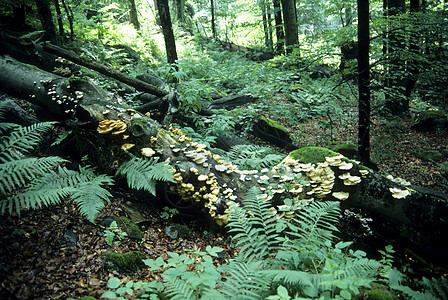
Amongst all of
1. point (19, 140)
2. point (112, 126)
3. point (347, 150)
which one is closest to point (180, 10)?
point (347, 150)

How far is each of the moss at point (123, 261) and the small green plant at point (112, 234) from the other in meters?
0.26

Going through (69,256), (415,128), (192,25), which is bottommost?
(415,128)

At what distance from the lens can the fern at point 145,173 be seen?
3.07 metres

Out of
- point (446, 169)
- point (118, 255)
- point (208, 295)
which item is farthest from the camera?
point (446, 169)

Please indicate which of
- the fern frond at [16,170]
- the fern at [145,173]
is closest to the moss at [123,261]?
the fern at [145,173]

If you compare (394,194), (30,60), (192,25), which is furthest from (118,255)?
(192,25)

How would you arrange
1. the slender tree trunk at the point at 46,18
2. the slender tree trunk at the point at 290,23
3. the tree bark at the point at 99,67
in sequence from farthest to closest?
the slender tree trunk at the point at 290,23, the slender tree trunk at the point at 46,18, the tree bark at the point at 99,67

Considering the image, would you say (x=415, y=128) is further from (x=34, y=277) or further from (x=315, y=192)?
(x=34, y=277)

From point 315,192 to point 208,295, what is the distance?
279cm

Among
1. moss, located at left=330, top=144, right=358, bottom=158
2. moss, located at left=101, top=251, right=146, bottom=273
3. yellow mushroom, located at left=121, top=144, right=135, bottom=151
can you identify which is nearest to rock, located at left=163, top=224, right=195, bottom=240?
moss, located at left=101, top=251, right=146, bottom=273

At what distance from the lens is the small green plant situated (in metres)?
2.79

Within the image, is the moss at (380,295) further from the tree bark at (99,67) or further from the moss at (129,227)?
the tree bark at (99,67)

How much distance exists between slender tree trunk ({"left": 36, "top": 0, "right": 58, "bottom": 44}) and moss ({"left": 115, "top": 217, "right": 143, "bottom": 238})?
18.1 ft

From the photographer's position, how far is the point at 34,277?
2012 millimetres
